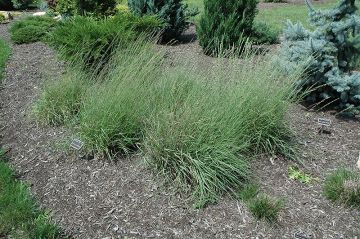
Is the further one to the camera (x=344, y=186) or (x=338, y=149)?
(x=338, y=149)

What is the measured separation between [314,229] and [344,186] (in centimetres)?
54

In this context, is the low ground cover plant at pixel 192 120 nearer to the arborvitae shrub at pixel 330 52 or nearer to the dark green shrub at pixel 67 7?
the arborvitae shrub at pixel 330 52

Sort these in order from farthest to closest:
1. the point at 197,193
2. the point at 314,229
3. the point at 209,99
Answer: the point at 209,99 → the point at 197,193 → the point at 314,229

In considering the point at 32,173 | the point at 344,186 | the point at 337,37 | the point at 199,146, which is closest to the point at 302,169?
the point at 344,186

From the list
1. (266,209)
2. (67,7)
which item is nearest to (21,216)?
(266,209)

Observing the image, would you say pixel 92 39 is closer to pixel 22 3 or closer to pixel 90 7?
pixel 90 7

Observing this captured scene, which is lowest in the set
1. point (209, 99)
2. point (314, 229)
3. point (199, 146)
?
point (314, 229)

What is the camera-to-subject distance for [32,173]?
422 centimetres

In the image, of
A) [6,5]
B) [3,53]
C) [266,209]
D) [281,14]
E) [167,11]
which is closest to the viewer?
[266,209]

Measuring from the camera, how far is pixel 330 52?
5.41m

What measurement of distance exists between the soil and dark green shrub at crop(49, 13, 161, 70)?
1296 mm

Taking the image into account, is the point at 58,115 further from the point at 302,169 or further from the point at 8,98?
the point at 302,169

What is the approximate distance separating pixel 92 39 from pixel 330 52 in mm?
3246

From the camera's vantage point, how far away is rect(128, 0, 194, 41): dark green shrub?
8.53 m
